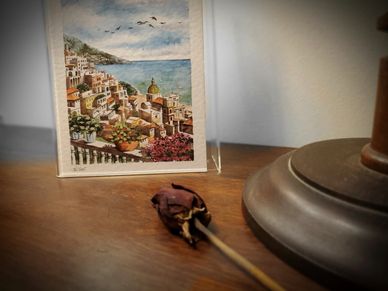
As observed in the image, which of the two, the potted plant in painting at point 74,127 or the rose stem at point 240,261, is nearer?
the rose stem at point 240,261

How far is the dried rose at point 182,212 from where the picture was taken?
0.50 m

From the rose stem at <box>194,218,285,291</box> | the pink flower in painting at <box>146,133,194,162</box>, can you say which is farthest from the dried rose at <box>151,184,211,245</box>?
the pink flower in painting at <box>146,133,194,162</box>

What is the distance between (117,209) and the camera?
1.97ft

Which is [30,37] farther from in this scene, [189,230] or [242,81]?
[189,230]

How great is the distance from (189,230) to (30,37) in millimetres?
732

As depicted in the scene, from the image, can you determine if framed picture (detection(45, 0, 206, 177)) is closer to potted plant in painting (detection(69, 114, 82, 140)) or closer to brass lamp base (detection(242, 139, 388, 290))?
potted plant in painting (detection(69, 114, 82, 140))

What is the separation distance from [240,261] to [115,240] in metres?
0.16

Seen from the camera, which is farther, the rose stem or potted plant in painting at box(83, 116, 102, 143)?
potted plant in painting at box(83, 116, 102, 143)

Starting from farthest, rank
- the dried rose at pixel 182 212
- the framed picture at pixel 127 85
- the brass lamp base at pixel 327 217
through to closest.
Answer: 1. the framed picture at pixel 127 85
2. the dried rose at pixel 182 212
3. the brass lamp base at pixel 327 217

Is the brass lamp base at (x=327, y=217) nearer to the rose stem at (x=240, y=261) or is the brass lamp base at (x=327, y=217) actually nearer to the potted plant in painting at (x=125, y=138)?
the rose stem at (x=240, y=261)

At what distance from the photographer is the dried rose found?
0.50m

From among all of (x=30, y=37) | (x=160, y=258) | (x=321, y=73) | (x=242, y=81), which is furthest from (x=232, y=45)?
(x=160, y=258)

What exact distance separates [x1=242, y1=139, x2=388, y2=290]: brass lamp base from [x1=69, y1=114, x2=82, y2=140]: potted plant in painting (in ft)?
1.13
